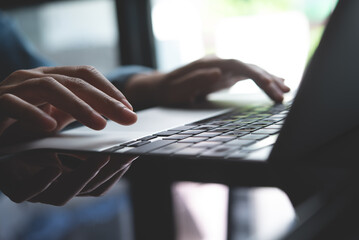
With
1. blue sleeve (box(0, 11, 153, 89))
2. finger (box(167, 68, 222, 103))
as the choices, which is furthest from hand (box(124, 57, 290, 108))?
blue sleeve (box(0, 11, 153, 89))

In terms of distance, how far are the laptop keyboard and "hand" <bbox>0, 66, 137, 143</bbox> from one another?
7cm

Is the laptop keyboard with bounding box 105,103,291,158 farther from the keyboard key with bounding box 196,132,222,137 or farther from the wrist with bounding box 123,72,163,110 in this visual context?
the wrist with bounding box 123,72,163,110

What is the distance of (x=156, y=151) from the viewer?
1.21ft

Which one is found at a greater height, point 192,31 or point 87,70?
point 87,70

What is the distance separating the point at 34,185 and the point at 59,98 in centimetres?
20

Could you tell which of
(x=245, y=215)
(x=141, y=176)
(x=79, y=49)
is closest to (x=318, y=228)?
(x=245, y=215)

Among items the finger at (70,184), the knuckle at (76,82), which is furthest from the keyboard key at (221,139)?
the knuckle at (76,82)

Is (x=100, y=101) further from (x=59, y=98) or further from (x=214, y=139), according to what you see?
(x=214, y=139)

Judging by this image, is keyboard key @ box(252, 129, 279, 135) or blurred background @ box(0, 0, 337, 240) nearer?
keyboard key @ box(252, 129, 279, 135)

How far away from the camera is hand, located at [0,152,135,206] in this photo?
0.29 meters

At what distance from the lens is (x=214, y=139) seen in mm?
396

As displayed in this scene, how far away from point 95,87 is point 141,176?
274 millimetres

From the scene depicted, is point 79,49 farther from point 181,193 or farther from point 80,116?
point 181,193

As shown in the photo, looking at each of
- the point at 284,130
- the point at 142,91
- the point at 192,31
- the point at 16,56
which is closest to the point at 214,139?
the point at 284,130
